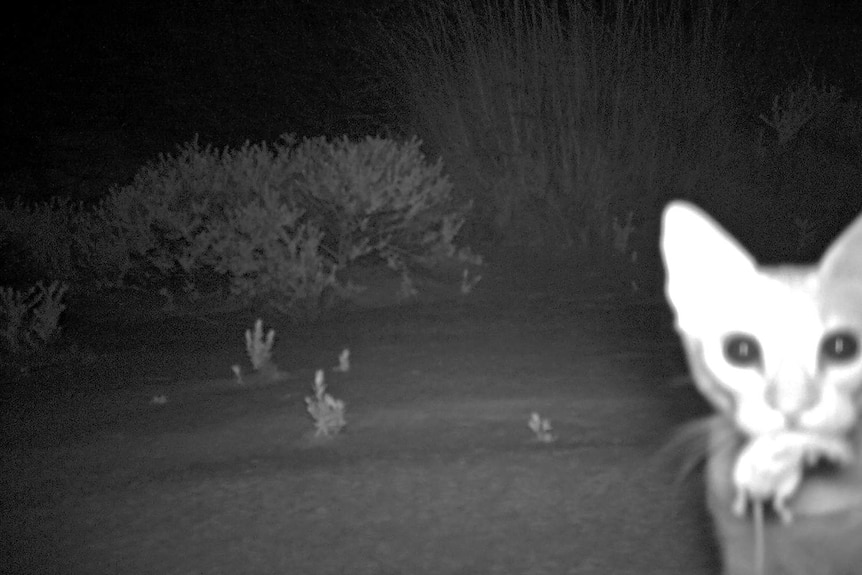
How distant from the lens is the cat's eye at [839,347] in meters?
1.37

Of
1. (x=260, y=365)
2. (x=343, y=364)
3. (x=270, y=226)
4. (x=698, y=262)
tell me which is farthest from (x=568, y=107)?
(x=698, y=262)

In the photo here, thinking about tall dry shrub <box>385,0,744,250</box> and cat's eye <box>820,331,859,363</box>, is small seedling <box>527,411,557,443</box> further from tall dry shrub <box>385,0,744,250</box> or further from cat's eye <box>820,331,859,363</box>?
tall dry shrub <box>385,0,744,250</box>

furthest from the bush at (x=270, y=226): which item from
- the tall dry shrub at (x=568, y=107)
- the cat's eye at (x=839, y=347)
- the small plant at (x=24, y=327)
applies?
the cat's eye at (x=839, y=347)

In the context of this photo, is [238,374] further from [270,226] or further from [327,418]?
[270,226]

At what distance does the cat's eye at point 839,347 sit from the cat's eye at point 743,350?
0.30ft

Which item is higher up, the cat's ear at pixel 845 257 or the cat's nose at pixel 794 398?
the cat's ear at pixel 845 257

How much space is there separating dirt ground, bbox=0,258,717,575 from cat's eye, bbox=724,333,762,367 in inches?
50.6

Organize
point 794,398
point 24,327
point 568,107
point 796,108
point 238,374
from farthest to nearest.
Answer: point 796,108 < point 568,107 < point 24,327 < point 238,374 < point 794,398

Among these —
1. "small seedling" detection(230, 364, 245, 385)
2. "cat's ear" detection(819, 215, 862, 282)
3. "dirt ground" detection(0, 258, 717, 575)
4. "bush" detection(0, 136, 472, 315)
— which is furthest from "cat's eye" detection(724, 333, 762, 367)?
"bush" detection(0, 136, 472, 315)

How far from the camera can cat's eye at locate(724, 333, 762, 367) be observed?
140 centimetres

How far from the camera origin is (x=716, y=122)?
8.94 metres

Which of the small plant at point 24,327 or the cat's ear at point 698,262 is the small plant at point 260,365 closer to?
the small plant at point 24,327

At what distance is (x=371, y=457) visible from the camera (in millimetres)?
3488

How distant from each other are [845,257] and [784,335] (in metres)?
0.15
